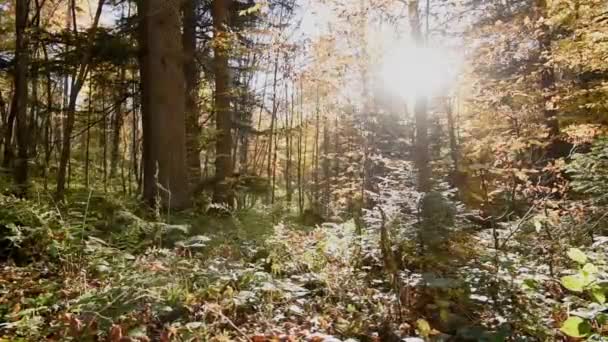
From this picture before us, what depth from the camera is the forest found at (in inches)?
109

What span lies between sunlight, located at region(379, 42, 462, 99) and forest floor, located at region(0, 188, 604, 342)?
5.40m

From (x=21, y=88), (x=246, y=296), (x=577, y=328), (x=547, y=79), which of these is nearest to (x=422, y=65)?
Result: (x=547, y=79)

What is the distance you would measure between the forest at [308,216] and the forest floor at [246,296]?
0.02 metres

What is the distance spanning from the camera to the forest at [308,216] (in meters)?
2.76

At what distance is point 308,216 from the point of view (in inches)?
383

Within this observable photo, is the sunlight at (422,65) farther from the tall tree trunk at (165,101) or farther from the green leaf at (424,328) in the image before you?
the green leaf at (424,328)

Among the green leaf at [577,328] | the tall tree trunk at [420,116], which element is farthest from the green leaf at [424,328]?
the tall tree trunk at [420,116]

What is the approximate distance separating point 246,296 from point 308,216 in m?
6.75

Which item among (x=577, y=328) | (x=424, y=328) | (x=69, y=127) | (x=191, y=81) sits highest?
(x=191, y=81)

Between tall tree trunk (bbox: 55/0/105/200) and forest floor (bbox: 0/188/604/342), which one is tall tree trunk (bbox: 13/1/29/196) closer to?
tall tree trunk (bbox: 55/0/105/200)

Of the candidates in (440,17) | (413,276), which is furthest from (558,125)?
(413,276)

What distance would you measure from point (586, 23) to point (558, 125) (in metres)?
4.61

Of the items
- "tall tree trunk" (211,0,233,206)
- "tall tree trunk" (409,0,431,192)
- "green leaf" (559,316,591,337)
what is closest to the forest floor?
"green leaf" (559,316,591,337)

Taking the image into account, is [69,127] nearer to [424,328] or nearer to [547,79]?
[424,328]
